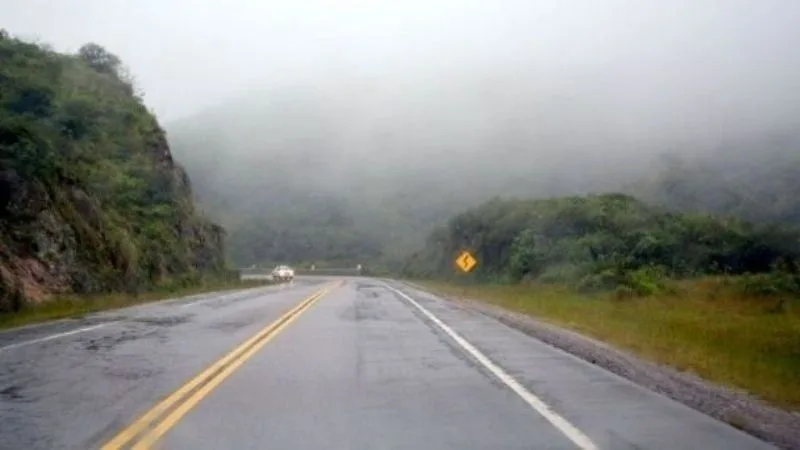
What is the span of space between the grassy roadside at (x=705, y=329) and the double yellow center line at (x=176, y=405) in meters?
7.16

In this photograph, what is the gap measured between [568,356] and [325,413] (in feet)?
24.8

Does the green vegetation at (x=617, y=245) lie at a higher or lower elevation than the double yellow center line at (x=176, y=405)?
higher

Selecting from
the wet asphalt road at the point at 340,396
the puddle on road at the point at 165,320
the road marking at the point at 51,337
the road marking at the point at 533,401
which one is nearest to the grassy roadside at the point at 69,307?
the road marking at the point at 51,337

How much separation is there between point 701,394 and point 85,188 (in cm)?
3421

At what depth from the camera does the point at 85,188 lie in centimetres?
4109

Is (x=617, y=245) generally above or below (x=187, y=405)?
above

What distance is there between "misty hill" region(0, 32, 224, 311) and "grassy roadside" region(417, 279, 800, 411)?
16.8m

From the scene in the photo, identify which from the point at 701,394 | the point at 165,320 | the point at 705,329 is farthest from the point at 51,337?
the point at 705,329

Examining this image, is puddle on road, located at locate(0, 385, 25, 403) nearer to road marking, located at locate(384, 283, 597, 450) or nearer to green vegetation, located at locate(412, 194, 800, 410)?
road marking, located at locate(384, 283, 597, 450)

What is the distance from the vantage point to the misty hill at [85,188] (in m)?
32.6

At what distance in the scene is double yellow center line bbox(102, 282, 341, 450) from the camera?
845 centimetres

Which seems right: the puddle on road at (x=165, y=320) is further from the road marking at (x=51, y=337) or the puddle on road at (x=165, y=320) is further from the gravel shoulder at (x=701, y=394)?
the gravel shoulder at (x=701, y=394)

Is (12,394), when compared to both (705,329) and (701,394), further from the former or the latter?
(705,329)

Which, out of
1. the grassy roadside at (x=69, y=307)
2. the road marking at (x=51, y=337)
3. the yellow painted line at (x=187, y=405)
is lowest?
the yellow painted line at (x=187, y=405)
